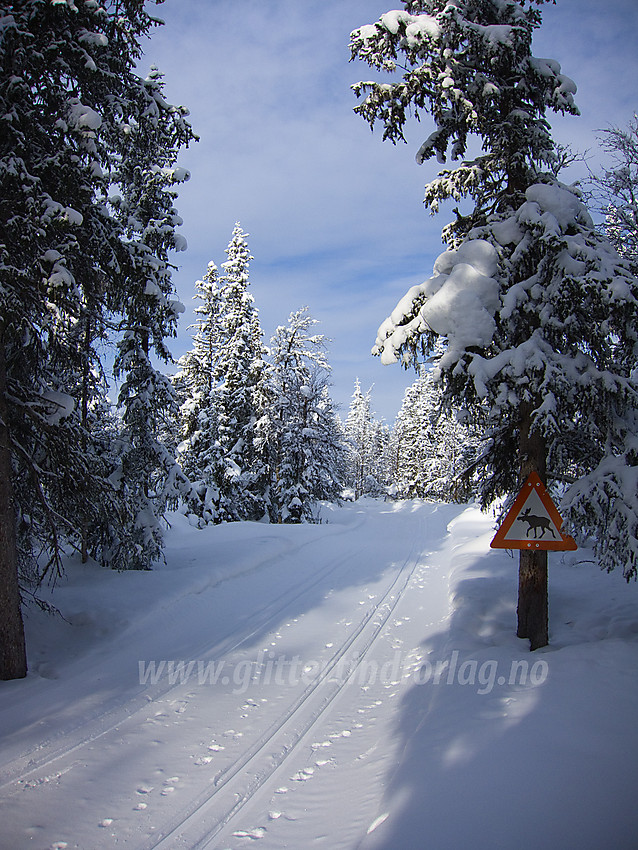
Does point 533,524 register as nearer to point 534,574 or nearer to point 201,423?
point 534,574

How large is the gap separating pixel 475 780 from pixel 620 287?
17.8 ft

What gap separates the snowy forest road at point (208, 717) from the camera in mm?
4258

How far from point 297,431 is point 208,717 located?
23.8 metres

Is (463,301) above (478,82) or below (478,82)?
below

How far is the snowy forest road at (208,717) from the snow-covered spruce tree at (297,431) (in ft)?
55.9

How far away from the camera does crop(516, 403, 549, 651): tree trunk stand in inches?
279

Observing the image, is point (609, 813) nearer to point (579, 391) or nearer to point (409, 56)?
point (579, 391)

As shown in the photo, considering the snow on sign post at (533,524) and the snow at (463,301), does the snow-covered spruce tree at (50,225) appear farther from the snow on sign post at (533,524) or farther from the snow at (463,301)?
the snow on sign post at (533,524)

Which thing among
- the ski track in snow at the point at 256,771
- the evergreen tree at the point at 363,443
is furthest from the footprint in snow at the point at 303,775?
the evergreen tree at the point at 363,443

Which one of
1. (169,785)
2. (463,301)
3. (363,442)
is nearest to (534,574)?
(463,301)

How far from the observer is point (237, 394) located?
27156mm

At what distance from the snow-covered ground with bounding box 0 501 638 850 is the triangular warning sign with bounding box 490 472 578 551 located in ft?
4.68

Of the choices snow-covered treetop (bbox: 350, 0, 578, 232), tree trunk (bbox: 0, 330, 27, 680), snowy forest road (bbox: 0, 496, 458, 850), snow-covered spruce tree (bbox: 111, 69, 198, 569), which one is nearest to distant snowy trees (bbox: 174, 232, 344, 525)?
snow-covered spruce tree (bbox: 111, 69, 198, 569)

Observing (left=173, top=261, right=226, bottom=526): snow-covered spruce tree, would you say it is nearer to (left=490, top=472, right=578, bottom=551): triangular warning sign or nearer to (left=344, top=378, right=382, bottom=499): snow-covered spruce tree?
(left=490, top=472, right=578, bottom=551): triangular warning sign
